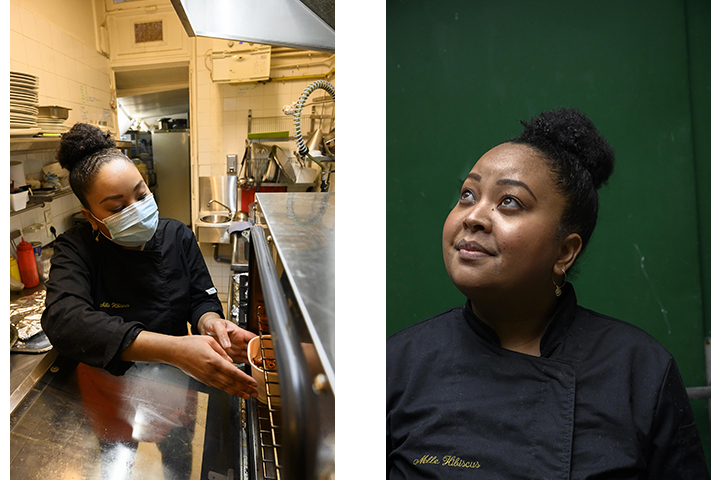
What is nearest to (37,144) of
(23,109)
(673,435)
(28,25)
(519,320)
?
(23,109)

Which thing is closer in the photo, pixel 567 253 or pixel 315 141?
pixel 567 253

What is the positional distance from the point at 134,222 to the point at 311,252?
212 mm

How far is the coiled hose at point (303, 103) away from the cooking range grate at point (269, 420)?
0.21 meters

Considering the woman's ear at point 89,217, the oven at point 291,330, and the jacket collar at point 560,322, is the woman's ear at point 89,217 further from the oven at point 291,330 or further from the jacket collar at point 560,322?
the jacket collar at point 560,322

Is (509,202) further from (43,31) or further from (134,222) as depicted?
(43,31)

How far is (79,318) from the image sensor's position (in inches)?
20.4

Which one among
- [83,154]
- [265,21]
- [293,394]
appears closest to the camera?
[293,394]

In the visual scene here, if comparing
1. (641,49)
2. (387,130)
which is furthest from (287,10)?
(641,49)

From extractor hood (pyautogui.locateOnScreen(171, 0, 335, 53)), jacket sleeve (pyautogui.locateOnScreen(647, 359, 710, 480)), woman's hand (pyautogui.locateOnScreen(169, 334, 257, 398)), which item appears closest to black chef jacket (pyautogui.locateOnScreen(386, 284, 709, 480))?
jacket sleeve (pyautogui.locateOnScreen(647, 359, 710, 480))

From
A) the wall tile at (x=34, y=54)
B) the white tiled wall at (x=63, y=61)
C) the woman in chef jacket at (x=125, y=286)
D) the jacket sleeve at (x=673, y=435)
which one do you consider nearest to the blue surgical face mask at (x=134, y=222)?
the woman in chef jacket at (x=125, y=286)

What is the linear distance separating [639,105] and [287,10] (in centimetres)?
49

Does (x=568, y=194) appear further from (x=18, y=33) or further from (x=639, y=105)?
(x=18, y=33)

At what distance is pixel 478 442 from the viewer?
41 centimetres

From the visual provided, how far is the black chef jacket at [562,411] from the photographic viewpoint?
380 millimetres
